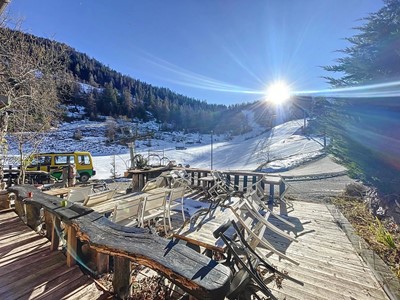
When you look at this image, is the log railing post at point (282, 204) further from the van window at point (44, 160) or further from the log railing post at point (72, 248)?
the van window at point (44, 160)

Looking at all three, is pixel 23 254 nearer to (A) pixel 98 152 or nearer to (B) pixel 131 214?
(B) pixel 131 214

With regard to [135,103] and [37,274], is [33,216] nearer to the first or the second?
[37,274]

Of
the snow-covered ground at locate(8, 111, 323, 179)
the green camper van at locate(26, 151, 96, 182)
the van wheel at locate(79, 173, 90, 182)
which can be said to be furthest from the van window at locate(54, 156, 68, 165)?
the snow-covered ground at locate(8, 111, 323, 179)

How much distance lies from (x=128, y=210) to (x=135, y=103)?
5131 cm

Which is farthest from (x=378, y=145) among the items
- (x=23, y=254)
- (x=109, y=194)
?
(x=23, y=254)

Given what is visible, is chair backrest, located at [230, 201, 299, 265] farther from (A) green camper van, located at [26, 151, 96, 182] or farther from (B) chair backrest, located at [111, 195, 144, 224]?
(A) green camper van, located at [26, 151, 96, 182]

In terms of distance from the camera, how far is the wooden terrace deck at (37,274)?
1640 mm

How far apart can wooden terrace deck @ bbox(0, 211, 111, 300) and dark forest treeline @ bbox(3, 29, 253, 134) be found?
41.7 meters

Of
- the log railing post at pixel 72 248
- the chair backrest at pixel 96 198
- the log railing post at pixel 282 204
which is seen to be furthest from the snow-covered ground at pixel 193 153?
the log railing post at pixel 72 248

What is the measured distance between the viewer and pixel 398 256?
101 inches

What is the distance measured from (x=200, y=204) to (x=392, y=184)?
3.50 m

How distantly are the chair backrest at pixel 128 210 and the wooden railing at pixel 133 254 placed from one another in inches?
17.8

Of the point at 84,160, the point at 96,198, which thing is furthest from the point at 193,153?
the point at 96,198

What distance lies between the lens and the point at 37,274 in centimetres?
188
